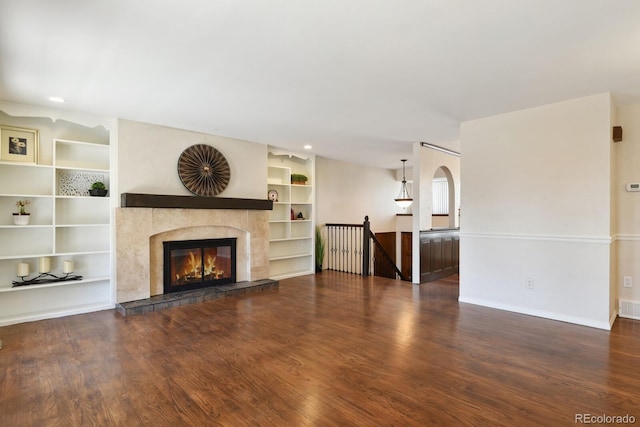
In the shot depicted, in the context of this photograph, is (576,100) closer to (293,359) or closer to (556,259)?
(556,259)

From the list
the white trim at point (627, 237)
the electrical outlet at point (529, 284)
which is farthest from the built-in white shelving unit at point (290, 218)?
the white trim at point (627, 237)

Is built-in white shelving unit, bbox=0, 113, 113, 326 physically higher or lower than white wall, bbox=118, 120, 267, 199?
lower

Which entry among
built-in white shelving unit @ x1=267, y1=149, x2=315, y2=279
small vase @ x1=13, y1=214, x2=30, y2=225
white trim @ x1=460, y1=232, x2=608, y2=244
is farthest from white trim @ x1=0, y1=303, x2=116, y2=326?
white trim @ x1=460, y1=232, x2=608, y2=244

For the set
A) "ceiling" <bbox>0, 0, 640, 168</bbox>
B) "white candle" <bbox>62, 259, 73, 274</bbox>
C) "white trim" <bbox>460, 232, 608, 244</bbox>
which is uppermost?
"ceiling" <bbox>0, 0, 640, 168</bbox>


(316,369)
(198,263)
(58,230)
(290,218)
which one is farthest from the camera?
(290,218)

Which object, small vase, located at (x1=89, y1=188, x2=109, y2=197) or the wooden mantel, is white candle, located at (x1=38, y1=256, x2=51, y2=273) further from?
the wooden mantel

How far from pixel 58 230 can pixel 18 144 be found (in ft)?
3.75

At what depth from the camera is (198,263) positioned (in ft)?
17.5

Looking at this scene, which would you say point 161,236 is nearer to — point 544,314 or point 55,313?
point 55,313

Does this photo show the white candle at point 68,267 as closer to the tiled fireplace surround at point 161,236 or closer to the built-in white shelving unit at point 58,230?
the built-in white shelving unit at point 58,230

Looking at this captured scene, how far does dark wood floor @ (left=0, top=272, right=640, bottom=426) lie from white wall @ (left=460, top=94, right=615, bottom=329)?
37 centimetres

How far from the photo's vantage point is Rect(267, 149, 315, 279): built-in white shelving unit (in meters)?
6.74

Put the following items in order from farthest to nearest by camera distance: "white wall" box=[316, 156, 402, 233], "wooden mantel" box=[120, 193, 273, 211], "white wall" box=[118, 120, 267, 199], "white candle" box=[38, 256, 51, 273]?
1. "white wall" box=[316, 156, 402, 233]
2. "white wall" box=[118, 120, 267, 199]
3. "wooden mantel" box=[120, 193, 273, 211]
4. "white candle" box=[38, 256, 51, 273]

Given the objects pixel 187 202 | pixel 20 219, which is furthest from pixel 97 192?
pixel 187 202
